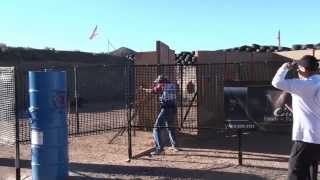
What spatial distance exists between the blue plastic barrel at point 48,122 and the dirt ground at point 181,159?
2.93 ft

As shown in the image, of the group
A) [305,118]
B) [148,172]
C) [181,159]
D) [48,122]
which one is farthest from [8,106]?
[305,118]

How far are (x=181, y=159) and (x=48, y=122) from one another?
3586 millimetres

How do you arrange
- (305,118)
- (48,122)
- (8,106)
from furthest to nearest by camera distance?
1. (8,106)
2. (48,122)
3. (305,118)

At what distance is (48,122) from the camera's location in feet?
33.8

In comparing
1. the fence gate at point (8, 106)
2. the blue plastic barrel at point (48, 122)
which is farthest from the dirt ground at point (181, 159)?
the blue plastic barrel at point (48, 122)

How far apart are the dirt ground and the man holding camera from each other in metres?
3.45

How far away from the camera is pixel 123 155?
13898mm

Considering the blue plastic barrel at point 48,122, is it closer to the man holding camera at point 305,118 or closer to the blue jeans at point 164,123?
the blue jeans at point 164,123

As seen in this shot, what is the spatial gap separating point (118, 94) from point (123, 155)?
94.8 feet

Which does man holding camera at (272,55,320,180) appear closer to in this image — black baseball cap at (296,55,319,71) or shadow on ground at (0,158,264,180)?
black baseball cap at (296,55,319,71)

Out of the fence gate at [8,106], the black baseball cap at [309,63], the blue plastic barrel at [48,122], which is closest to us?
the black baseball cap at [309,63]

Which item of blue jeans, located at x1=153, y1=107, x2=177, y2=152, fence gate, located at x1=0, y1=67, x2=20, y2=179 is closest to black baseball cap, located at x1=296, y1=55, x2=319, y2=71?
fence gate, located at x1=0, y1=67, x2=20, y2=179

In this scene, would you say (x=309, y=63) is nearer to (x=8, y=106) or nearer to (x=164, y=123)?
(x=8, y=106)

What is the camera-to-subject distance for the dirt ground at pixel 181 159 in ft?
37.0
